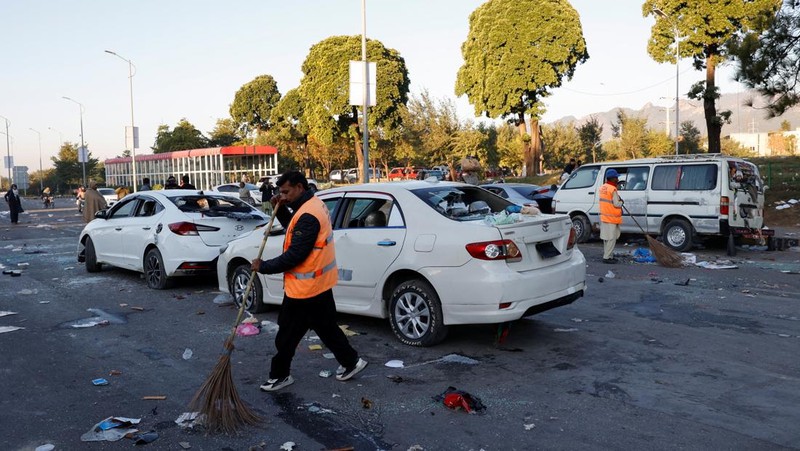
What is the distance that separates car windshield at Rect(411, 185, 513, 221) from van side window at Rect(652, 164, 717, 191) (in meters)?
7.49

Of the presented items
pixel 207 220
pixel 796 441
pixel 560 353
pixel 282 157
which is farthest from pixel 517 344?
pixel 282 157

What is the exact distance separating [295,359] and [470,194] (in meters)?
2.51

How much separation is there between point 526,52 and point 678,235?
27.9 metres

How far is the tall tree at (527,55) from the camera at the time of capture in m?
39.0

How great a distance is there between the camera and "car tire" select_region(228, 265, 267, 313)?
26.7 ft

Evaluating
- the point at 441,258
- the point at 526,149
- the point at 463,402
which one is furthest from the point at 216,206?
the point at 526,149

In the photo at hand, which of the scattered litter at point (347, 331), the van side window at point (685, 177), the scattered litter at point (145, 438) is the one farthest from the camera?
the van side window at point (685, 177)

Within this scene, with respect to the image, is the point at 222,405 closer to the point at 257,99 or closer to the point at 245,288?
the point at 245,288

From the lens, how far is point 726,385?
5.21 metres

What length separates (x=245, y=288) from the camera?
8109 mm

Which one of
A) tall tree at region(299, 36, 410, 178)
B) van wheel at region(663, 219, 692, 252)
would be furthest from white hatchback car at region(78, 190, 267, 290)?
tall tree at region(299, 36, 410, 178)

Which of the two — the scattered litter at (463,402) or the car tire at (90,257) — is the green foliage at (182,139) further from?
the scattered litter at (463,402)

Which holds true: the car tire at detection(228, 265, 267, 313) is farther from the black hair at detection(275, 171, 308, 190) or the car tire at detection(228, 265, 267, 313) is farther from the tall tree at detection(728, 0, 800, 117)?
the tall tree at detection(728, 0, 800, 117)

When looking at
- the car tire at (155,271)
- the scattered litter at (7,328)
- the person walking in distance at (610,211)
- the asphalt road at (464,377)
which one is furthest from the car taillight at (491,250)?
the person walking in distance at (610,211)
